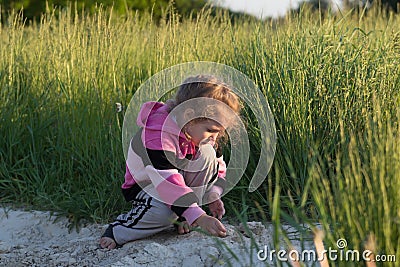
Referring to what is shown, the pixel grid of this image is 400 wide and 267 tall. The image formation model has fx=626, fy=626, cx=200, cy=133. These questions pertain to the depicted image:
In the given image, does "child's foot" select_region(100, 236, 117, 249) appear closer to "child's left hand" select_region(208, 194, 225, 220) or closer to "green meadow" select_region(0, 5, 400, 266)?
"green meadow" select_region(0, 5, 400, 266)

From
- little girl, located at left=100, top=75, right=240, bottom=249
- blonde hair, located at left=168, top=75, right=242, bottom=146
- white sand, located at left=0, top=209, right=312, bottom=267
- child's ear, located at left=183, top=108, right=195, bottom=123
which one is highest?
blonde hair, located at left=168, top=75, right=242, bottom=146

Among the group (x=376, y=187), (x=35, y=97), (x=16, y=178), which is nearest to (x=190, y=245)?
(x=376, y=187)

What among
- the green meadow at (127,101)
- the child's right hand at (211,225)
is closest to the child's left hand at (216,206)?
the green meadow at (127,101)

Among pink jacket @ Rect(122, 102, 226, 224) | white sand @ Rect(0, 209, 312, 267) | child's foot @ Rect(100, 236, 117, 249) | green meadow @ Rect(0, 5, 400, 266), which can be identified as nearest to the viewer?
white sand @ Rect(0, 209, 312, 267)

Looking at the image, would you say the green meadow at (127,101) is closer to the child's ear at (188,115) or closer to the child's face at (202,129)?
the child's face at (202,129)

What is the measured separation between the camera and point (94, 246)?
3.22 metres

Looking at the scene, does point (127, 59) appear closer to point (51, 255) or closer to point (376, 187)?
point (51, 255)

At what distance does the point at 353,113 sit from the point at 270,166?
22.5 inches

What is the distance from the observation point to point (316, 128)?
12.0ft

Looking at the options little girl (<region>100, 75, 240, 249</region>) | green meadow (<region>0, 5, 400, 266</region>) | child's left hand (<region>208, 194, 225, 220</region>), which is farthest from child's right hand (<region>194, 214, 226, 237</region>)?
child's left hand (<region>208, 194, 225, 220</region>)

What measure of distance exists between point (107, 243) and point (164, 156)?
1.87 ft

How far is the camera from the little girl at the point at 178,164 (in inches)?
116

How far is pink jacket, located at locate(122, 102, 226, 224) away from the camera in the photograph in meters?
2.94

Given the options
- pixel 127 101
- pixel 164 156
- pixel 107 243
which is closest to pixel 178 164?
pixel 164 156
